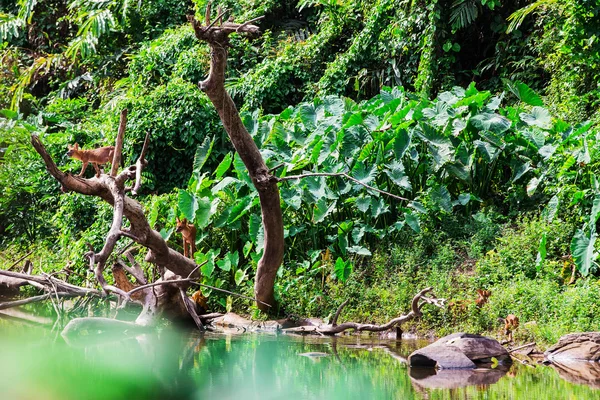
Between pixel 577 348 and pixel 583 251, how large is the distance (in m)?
1.04

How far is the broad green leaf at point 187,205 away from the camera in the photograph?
799 cm

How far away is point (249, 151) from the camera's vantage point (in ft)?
21.4

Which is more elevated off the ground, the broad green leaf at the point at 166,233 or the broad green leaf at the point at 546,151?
the broad green leaf at the point at 546,151

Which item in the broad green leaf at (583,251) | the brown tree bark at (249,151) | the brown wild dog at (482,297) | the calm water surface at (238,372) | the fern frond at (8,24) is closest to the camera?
the calm water surface at (238,372)

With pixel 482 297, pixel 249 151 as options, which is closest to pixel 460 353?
pixel 482 297

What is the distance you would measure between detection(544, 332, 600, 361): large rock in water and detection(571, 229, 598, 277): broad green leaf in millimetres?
725

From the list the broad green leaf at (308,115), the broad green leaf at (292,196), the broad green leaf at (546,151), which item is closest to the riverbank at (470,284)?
the broad green leaf at (546,151)

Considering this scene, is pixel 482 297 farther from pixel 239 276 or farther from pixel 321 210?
pixel 239 276

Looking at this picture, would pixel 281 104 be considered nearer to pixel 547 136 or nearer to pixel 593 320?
pixel 547 136

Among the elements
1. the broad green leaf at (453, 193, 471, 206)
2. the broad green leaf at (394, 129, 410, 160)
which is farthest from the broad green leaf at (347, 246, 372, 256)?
the broad green leaf at (453, 193, 471, 206)

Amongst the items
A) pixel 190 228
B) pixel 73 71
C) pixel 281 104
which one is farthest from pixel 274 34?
pixel 190 228

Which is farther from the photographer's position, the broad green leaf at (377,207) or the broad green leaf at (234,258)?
the broad green leaf at (234,258)

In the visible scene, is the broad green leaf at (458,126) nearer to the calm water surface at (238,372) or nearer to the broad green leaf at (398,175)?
the broad green leaf at (398,175)

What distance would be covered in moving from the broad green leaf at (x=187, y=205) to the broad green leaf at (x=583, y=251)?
3.84 meters
